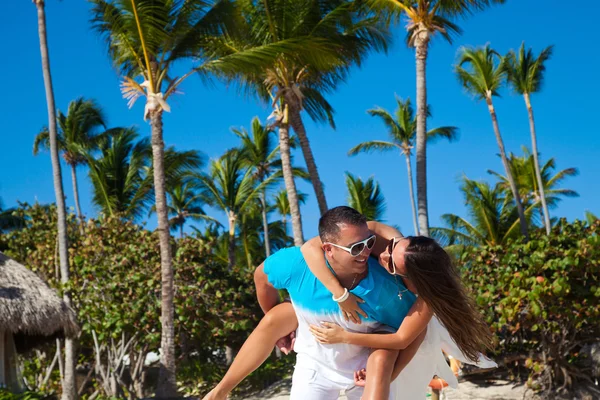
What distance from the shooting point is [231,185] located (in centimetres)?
2820

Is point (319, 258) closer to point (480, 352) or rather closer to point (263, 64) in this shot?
point (480, 352)

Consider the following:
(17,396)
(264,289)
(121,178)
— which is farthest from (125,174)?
(264,289)

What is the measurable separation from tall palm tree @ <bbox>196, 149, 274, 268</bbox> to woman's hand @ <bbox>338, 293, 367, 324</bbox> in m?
24.5

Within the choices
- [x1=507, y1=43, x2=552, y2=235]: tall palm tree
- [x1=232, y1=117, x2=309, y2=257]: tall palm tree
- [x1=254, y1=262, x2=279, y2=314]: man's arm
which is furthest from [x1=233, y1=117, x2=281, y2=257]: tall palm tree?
[x1=254, y1=262, x2=279, y2=314]: man's arm

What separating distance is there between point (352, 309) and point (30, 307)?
11.5m

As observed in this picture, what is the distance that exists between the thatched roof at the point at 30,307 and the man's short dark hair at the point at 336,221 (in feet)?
36.7

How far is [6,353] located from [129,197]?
1068cm

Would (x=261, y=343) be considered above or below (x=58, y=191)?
below

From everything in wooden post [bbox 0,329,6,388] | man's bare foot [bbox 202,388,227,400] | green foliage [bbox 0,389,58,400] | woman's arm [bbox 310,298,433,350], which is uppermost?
wooden post [bbox 0,329,6,388]

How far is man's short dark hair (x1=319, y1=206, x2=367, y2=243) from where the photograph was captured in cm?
313

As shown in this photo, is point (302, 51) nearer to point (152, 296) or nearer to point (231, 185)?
point (152, 296)

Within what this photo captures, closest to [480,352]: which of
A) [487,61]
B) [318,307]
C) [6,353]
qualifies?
[318,307]

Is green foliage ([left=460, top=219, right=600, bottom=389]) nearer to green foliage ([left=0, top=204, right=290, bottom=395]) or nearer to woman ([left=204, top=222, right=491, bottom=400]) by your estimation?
green foliage ([left=0, top=204, right=290, bottom=395])

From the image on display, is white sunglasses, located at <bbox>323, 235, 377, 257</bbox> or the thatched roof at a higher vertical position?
the thatched roof
